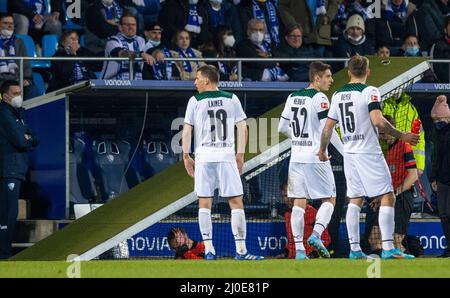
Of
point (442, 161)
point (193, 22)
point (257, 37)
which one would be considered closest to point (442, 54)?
Result: point (257, 37)

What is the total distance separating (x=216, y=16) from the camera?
75.0 feet

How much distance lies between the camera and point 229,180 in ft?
55.9

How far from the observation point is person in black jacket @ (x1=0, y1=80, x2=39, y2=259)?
19.5 m

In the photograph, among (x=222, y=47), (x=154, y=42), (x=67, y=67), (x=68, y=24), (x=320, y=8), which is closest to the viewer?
(x=67, y=67)

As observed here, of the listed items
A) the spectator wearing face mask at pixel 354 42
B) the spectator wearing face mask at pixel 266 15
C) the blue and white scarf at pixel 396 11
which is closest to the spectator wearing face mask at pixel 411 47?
the spectator wearing face mask at pixel 354 42

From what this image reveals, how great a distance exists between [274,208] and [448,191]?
2.21m

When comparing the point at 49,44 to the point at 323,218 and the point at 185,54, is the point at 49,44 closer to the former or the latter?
the point at 185,54

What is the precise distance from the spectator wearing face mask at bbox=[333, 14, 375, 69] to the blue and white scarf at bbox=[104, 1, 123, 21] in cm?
317

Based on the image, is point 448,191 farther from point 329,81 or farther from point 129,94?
point 129,94

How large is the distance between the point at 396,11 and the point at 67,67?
223 inches

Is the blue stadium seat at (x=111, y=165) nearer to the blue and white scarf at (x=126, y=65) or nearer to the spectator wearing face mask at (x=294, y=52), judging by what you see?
the blue and white scarf at (x=126, y=65)

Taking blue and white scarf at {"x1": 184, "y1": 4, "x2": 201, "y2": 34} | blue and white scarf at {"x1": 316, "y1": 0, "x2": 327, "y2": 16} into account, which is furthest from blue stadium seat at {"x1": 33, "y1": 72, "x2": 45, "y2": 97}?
blue and white scarf at {"x1": 316, "y1": 0, "x2": 327, "y2": 16}

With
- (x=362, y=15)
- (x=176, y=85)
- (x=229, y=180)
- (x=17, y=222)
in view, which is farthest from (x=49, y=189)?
(x=362, y=15)

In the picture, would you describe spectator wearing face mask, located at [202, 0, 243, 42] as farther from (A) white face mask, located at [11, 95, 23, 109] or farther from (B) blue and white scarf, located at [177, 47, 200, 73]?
(A) white face mask, located at [11, 95, 23, 109]
